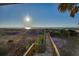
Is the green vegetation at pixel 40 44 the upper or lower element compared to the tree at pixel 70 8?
lower

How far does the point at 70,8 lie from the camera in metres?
1.43

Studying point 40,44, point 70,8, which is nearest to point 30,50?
point 40,44

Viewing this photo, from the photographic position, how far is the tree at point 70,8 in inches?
56.1

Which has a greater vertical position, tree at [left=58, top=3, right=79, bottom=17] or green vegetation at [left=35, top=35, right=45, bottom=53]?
tree at [left=58, top=3, right=79, bottom=17]

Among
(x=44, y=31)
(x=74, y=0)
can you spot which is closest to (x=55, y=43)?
(x=44, y=31)

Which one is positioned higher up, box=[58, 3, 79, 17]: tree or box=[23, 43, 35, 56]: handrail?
box=[58, 3, 79, 17]: tree

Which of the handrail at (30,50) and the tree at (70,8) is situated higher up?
the tree at (70,8)

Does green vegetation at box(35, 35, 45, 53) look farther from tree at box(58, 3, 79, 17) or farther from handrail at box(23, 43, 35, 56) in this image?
tree at box(58, 3, 79, 17)

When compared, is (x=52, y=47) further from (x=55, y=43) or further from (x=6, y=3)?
(x=6, y=3)

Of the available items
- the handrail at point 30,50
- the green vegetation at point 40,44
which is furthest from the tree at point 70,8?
the handrail at point 30,50

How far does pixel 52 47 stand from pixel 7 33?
1.64 ft

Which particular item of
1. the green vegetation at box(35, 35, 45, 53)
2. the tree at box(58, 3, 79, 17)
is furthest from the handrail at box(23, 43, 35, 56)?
the tree at box(58, 3, 79, 17)

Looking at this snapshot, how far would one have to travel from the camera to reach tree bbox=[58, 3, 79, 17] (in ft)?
4.67

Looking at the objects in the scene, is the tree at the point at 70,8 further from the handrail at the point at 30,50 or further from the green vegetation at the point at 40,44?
the handrail at the point at 30,50
